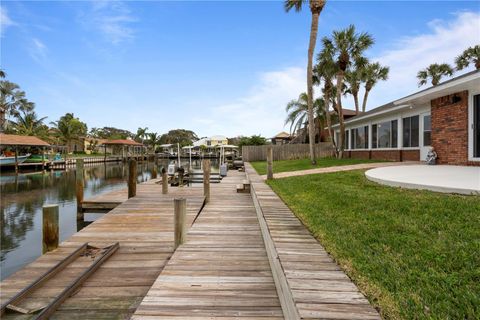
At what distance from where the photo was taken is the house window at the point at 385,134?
16578mm

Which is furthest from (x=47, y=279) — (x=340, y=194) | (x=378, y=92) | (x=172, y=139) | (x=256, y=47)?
(x=172, y=139)

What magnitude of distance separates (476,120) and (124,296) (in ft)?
38.3

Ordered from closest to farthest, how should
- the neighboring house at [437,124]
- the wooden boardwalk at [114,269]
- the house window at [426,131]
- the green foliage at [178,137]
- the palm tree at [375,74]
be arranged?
the wooden boardwalk at [114,269]
the neighboring house at [437,124]
the house window at [426,131]
the palm tree at [375,74]
the green foliage at [178,137]

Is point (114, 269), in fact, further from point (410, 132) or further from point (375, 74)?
point (375, 74)

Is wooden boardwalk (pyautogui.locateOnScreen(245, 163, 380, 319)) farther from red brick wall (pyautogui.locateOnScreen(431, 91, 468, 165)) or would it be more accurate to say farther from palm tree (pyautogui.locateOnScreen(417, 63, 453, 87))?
palm tree (pyautogui.locateOnScreen(417, 63, 453, 87))

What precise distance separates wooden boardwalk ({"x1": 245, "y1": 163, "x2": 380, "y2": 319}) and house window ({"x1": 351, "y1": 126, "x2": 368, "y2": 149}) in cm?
1810

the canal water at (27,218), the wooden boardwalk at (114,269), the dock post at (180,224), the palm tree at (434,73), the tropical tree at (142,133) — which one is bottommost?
the canal water at (27,218)

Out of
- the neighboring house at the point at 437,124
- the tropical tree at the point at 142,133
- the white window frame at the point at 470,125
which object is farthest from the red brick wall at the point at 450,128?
the tropical tree at the point at 142,133

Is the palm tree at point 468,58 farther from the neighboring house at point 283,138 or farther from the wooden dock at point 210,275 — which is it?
the wooden dock at point 210,275

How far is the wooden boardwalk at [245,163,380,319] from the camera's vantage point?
219 centimetres

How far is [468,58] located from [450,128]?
85.0ft

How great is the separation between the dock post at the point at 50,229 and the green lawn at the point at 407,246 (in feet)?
18.6

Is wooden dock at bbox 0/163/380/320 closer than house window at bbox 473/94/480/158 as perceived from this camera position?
Yes

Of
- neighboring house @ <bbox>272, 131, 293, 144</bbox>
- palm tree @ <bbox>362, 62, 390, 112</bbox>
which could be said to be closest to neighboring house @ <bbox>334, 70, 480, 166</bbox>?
palm tree @ <bbox>362, 62, 390, 112</bbox>
